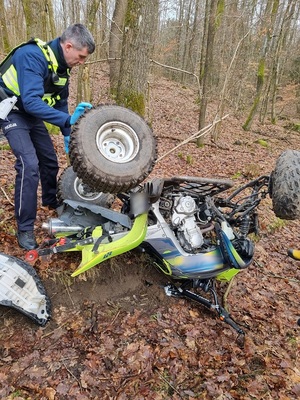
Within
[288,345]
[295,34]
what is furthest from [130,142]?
[295,34]

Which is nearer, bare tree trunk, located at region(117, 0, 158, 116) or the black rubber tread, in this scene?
the black rubber tread

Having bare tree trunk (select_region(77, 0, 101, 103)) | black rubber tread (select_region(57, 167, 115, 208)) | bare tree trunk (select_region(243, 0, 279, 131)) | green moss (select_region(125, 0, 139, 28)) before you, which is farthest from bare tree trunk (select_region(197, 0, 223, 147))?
black rubber tread (select_region(57, 167, 115, 208))

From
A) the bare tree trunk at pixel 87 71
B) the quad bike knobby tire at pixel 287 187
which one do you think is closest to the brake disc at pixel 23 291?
the quad bike knobby tire at pixel 287 187

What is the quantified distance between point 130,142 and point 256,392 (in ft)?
8.43

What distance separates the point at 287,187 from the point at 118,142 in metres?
1.71

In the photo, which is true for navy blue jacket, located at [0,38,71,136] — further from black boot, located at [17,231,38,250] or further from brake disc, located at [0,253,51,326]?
brake disc, located at [0,253,51,326]

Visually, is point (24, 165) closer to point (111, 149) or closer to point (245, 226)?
point (111, 149)

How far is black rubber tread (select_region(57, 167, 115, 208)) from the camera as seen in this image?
3947mm

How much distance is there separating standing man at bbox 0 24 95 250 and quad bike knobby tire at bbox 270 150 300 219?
203 cm

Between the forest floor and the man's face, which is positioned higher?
the man's face

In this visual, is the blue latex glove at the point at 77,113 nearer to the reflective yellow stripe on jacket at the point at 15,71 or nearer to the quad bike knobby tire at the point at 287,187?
the reflective yellow stripe on jacket at the point at 15,71

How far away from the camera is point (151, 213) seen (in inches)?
136

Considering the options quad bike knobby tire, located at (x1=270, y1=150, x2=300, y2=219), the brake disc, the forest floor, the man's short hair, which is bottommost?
the forest floor

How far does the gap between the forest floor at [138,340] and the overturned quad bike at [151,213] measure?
276 millimetres
